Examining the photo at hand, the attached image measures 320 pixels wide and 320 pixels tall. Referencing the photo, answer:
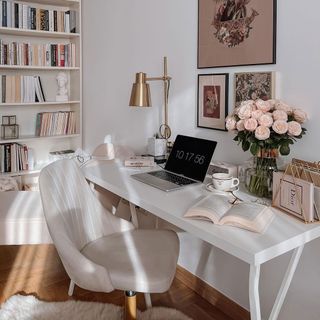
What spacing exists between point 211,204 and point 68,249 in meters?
0.57

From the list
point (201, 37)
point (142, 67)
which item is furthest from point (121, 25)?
point (201, 37)

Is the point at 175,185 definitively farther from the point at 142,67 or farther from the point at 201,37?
the point at 142,67

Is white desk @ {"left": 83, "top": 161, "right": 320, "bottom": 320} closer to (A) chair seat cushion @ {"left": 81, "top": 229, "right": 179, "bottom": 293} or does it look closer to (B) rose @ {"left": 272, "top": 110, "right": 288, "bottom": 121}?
(A) chair seat cushion @ {"left": 81, "top": 229, "right": 179, "bottom": 293}

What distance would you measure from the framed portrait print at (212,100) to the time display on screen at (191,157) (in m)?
0.24

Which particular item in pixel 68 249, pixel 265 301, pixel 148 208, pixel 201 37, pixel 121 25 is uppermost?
pixel 121 25

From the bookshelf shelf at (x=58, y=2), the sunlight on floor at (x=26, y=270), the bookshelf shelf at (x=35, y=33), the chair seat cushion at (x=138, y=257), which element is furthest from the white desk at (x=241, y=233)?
the bookshelf shelf at (x=58, y=2)

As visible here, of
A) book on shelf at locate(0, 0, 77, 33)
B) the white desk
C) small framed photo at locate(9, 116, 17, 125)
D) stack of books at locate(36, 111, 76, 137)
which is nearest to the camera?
the white desk

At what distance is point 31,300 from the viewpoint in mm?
1979

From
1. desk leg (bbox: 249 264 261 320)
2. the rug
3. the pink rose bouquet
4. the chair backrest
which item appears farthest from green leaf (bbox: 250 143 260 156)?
the rug

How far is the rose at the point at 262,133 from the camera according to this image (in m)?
1.37

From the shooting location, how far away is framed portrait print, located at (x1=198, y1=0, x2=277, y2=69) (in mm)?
1606

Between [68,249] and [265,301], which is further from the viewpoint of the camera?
[265,301]

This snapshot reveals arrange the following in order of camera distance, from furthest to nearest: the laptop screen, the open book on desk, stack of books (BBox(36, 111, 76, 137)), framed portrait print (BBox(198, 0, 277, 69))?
1. stack of books (BBox(36, 111, 76, 137))
2. the laptop screen
3. framed portrait print (BBox(198, 0, 277, 69))
4. the open book on desk

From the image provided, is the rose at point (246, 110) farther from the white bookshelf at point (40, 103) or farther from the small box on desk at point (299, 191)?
the white bookshelf at point (40, 103)
